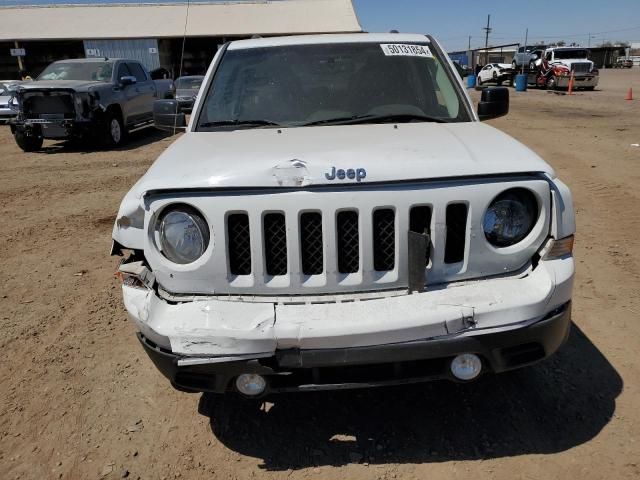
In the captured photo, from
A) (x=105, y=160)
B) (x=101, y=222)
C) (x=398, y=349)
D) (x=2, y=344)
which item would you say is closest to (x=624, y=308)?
(x=398, y=349)

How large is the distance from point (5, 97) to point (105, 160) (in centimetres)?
849

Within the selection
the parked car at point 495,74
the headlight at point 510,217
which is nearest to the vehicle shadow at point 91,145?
the headlight at point 510,217

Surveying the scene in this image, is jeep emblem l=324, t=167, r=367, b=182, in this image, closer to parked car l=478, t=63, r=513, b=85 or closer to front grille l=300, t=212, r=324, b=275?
front grille l=300, t=212, r=324, b=275

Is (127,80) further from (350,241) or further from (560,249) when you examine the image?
(560,249)

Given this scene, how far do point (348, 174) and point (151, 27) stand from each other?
36297 millimetres

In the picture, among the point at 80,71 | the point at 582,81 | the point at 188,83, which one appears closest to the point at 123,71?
the point at 80,71

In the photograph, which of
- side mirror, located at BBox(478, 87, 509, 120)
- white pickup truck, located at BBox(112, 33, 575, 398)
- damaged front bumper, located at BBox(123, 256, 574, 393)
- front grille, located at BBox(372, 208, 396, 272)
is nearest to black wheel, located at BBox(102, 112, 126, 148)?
side mirror, located at BBox(478, 87, 509, 120)

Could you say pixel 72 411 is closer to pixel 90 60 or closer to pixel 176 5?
pixel 90 60

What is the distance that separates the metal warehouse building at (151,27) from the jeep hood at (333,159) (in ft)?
101

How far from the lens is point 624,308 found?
3.91 m

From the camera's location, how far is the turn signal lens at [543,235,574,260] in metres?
2.33

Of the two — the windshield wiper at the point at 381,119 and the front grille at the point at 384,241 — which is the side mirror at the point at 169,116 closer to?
the windshield wiper at the point at 381,119

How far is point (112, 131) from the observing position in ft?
39.3

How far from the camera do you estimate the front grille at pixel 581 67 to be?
26375 millimetres
